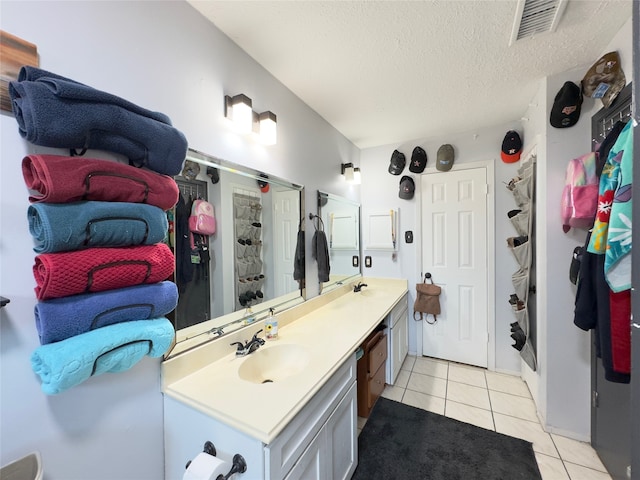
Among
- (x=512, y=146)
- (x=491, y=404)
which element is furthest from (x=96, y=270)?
(x=512, y=146)

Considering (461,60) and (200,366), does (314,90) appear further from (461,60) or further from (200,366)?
(200,366)

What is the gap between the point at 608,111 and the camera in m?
1.47

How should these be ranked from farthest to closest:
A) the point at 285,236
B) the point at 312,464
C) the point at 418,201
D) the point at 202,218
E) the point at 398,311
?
the point at 418,201
the point at 398,311
the point at 285,236
the point at 202,218
the point at 312,464

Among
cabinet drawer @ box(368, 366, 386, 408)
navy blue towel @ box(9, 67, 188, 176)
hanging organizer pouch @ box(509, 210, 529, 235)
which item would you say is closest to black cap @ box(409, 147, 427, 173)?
hanging organizer pouch @ box(509, 210, 529, 235)

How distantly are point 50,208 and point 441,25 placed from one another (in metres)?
1.84

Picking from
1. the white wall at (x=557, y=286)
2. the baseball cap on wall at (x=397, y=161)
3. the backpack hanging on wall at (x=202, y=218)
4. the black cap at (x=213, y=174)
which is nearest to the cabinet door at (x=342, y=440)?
the backpack hanging on wall at (x=202, y=218)

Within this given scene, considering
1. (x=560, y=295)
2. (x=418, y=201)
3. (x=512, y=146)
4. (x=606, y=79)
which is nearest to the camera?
(x=606, y=79)

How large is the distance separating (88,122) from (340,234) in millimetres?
2125

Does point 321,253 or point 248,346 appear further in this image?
point 321,253

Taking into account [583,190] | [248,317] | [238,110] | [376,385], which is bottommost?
[376,385]

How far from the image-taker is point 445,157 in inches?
103

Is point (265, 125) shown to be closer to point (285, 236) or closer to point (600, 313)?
point (285, 236)

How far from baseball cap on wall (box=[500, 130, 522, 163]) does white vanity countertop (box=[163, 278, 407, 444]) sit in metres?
2.05

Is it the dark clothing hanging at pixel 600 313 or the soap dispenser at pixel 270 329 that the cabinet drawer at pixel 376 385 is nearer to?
the soap dispenser at pixel 270 329
